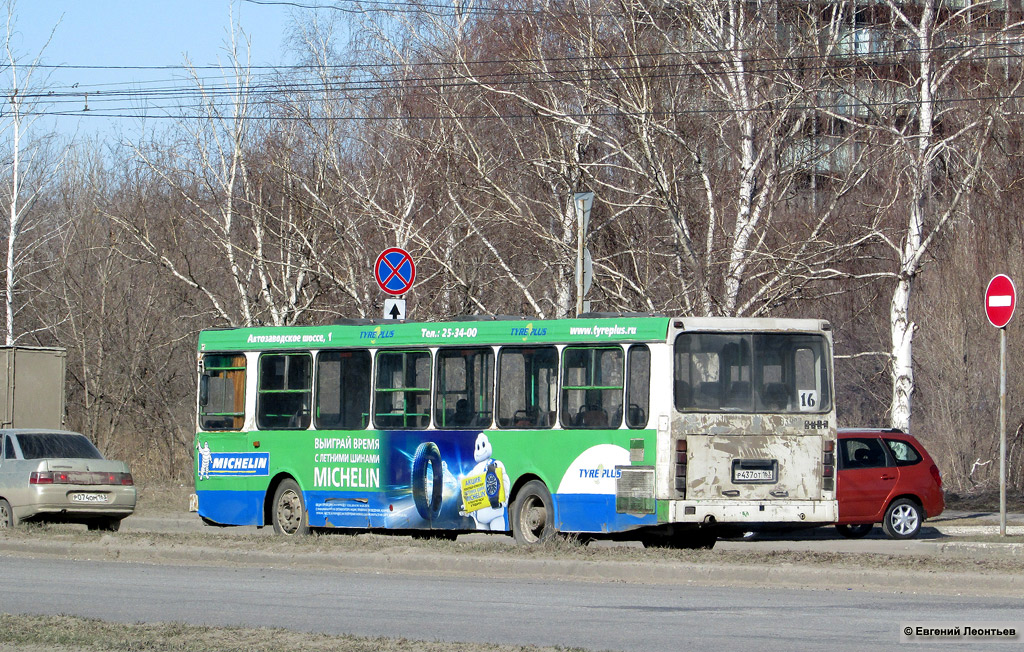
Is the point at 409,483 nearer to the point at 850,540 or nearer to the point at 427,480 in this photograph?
the point at 427,480

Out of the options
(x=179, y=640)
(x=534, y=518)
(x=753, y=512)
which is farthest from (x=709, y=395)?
(x=179, y=640)

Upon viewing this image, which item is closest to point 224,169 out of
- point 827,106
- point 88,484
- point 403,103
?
point 403,103

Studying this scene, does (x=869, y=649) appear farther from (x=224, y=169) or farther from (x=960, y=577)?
(x=224, y=169)

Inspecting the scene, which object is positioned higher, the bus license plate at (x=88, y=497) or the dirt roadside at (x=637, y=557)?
the bus license plate at (x=88, y=497)

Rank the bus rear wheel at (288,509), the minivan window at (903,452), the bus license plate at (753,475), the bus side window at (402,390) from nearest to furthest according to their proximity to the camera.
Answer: the bus license plate at (753,475) < the bus side window at (402,390) < the bus rear wheel at (288,509) < the minivan window at (903,452)

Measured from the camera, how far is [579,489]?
15656 mm

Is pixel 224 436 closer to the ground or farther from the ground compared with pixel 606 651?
farther from the ground

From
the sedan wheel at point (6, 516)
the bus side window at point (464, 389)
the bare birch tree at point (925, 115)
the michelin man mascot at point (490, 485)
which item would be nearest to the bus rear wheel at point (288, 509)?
the bus side window at point (464, 389)

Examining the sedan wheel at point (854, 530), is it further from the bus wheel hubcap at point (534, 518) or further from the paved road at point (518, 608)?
the paved road at point (518, 608)

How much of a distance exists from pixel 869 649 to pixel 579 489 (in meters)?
7.26

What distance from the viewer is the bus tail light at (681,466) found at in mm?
14781

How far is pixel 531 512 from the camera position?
642 inches

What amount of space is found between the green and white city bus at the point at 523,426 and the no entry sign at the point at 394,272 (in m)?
0.85

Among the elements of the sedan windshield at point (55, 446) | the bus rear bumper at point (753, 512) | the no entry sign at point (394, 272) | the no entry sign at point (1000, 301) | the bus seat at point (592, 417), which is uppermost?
the no entry sign at point (394, 272)
